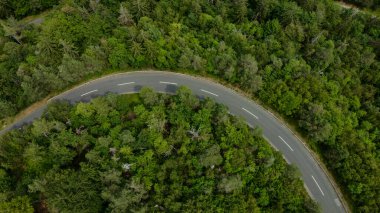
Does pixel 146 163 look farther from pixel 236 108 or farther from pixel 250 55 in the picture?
pixel 250 55

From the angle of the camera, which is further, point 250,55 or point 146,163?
point 250,55

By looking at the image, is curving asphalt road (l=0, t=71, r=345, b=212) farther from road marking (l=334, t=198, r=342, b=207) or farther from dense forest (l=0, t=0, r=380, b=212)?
dense forest (l=0, t=0, r=380, b=212)

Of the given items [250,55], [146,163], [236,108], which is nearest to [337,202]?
[236,108]

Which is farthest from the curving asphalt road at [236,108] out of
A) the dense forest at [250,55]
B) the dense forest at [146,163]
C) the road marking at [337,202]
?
the dense forest at [146,163]

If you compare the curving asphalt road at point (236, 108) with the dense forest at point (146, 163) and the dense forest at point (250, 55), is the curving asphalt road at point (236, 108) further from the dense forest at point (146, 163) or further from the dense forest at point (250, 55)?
the dense forest at point (146, 163)

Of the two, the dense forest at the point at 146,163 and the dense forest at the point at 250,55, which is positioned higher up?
the dense forest at the point at 250,55

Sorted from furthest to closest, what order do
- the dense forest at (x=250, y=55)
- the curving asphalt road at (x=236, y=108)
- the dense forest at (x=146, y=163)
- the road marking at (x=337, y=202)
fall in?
the dense forest at (x=250, y=55)
the curving asphalt road at (x=236, y=108)
the road marking at (x=337, y=202)
the dense forest at (x=146, y=163)

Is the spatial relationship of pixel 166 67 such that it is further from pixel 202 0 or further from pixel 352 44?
pixel 352 44
